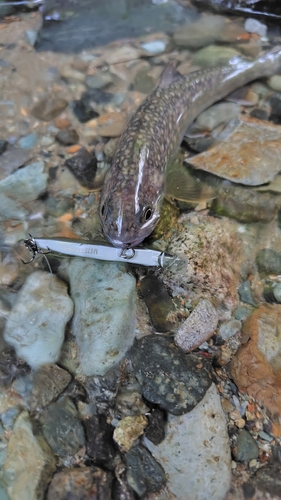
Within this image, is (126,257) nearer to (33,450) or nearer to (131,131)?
(131,131)

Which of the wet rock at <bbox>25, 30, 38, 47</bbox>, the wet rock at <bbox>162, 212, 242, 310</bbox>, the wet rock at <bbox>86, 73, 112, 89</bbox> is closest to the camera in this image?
the wet rock at <bbox>162, 212, 242, 310</bbox>

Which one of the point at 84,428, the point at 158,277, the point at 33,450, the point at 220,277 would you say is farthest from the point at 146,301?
the point at 33,450

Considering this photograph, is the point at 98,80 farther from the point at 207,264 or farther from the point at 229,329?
the point at 229,329

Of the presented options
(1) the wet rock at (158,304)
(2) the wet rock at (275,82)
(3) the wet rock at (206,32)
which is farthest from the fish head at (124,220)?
(3) the wet rock at (206,32)

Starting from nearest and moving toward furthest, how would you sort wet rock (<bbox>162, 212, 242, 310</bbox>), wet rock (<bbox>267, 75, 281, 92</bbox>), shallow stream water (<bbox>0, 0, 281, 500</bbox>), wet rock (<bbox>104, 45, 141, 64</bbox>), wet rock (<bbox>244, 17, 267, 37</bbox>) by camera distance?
shallow stream water (<bbox>0, 0, 281, 500</bbox>), wet rock (<bbox>162, 212, 242, 310</bbox>), wet rock (<bbox>267, 75, 281, 92</bbox>), wet rock (<bbox>104, 45, 141, 64</bbox>), wet rock (<bbox>244, 17, 267, 37</bbox>)

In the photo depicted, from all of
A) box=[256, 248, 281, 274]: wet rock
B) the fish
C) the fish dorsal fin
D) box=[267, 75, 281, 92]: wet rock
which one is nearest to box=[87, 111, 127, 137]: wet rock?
the fish

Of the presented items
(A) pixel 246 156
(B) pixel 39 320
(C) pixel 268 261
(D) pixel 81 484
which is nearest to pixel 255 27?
(A) pixel 246 156

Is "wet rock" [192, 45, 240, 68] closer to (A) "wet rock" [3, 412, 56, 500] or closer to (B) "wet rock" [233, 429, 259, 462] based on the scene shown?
(B) "wet rock" [233, 429, 259, 462]
